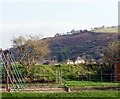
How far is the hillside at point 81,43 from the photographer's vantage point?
397 feet

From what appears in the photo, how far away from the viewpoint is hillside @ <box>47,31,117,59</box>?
12102 centimetres

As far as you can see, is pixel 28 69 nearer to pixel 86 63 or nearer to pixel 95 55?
pixel 86 63

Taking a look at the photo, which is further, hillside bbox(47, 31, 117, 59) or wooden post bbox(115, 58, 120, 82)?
hillside bbox(47, 31, 117, 59)

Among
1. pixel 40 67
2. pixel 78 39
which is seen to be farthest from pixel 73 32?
pixel 40 67

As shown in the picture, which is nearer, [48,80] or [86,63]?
[48,80]

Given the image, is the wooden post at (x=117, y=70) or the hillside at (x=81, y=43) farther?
the hillside at (x=81, y=43)

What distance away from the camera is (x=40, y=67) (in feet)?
A: 154

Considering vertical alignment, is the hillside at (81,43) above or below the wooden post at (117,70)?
above

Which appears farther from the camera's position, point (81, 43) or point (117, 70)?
point (81, 43)

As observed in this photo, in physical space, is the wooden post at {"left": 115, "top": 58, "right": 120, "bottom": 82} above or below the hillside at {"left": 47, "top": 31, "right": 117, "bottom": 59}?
below

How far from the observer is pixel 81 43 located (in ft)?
447

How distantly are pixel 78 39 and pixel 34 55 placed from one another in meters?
93.2

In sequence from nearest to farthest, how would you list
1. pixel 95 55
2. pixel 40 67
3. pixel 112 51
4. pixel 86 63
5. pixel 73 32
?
pixel 40 67 < pixel 86 63 < pixel 112 51 < pixel 95 55 < pixel 73 32

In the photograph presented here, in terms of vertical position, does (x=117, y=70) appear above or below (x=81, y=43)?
below
